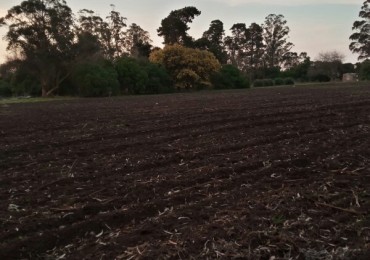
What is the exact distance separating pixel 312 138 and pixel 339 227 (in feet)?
17.1

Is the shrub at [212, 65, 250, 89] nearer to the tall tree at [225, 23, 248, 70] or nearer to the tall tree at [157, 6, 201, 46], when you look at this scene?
the tall tree at [157, 6, 201, 46]

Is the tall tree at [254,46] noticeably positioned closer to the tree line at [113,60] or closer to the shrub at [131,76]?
the tree line at [113,60]

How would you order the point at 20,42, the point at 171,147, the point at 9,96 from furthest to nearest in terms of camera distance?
the point at 9,96
the point at 20,42
the point at 171,147

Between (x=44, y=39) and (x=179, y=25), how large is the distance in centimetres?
2879

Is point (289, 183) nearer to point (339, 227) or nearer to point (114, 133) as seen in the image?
point (339, 227)

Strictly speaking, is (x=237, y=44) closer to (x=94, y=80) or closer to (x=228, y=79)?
(x=228, y=79)

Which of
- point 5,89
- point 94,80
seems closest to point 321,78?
point 94,80

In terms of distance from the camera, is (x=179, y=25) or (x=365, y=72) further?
(x=365, y=72)

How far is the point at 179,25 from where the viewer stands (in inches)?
2675

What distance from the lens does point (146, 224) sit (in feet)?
15.1

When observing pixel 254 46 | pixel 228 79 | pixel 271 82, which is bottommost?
pixel 271 82

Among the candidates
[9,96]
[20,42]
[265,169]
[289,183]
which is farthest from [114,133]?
[9,96]

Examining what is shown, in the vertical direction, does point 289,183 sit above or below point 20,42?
below

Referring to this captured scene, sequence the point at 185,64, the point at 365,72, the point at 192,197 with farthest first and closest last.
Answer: the point at 365,72 → the point at 185,64 → the point at 192,197
